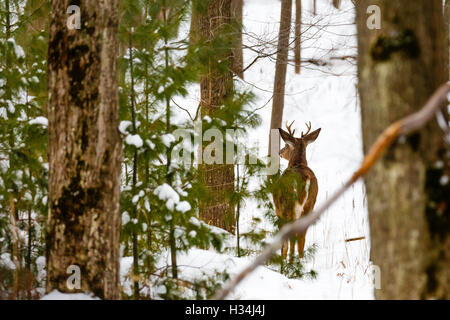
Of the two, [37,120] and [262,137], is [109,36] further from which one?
[262,137]

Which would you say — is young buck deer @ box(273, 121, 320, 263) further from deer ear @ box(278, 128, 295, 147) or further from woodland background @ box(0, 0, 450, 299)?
woodland background @ box(0, 0, 450, 299)

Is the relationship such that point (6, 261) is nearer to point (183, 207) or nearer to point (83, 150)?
point (83, 150)

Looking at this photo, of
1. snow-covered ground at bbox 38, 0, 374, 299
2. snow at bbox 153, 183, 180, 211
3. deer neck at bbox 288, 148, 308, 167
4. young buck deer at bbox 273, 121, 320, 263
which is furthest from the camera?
deer neck at bbox 288, 148, 308, 167

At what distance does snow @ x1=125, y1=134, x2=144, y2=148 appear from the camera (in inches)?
132

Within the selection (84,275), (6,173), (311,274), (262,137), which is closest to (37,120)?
(6,173)

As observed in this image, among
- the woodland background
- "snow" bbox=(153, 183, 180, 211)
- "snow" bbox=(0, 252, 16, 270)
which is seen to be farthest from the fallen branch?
"snow" bbox=(0, 252, 16, 270)

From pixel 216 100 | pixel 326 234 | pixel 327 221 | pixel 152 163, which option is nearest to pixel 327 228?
pixel 326 234

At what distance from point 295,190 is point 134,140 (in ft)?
10.4

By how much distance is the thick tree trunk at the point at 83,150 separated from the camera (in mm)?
3111

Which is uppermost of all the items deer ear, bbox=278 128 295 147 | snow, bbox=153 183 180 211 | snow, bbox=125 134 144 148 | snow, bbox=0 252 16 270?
deer ear, bbox=278 128 295 147

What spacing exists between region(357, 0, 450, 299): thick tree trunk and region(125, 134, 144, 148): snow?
1.92 metres

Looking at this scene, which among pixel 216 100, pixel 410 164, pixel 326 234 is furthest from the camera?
pixel 326 234

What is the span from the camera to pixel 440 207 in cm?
179

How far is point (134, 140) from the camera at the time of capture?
3.37 meters
